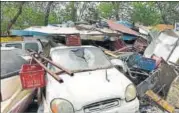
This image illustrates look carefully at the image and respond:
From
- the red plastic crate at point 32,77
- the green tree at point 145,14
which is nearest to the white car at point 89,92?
the red plastic crate at point 32,77

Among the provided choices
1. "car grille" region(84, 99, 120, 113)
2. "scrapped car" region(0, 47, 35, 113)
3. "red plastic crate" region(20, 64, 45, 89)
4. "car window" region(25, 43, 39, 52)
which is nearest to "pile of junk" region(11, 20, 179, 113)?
"car window" region(25, 43, 39, 52)

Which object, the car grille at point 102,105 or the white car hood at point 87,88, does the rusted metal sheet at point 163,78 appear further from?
the car grille at point 102,105

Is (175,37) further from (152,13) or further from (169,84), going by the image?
(152,13)

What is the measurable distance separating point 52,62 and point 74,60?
1.84ft

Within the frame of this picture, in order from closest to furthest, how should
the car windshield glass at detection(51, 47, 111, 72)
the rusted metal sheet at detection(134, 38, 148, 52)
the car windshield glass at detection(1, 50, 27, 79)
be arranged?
the car windshield glass at detection(1, 50, 27, 79)
the car windshield glass at detection(51, 47, 111, 72)
the rusted metal sheet at detection(134, 38, 148, 52)

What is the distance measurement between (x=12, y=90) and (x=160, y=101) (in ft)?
10.6

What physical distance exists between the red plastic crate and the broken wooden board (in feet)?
9.68

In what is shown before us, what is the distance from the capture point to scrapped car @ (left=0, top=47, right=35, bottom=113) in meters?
5.24

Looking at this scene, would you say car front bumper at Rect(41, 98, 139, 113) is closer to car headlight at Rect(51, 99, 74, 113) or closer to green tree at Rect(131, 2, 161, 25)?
car headlight at Rect(51, 99, 74, 113)

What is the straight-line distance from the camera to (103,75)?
19.9 feet

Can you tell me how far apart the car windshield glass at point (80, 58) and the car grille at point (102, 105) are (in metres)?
1.16

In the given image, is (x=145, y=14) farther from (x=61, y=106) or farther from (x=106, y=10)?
(x=61, y=106)

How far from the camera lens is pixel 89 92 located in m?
5.34

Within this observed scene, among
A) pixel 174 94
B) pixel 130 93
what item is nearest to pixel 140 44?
pixel 174 94
